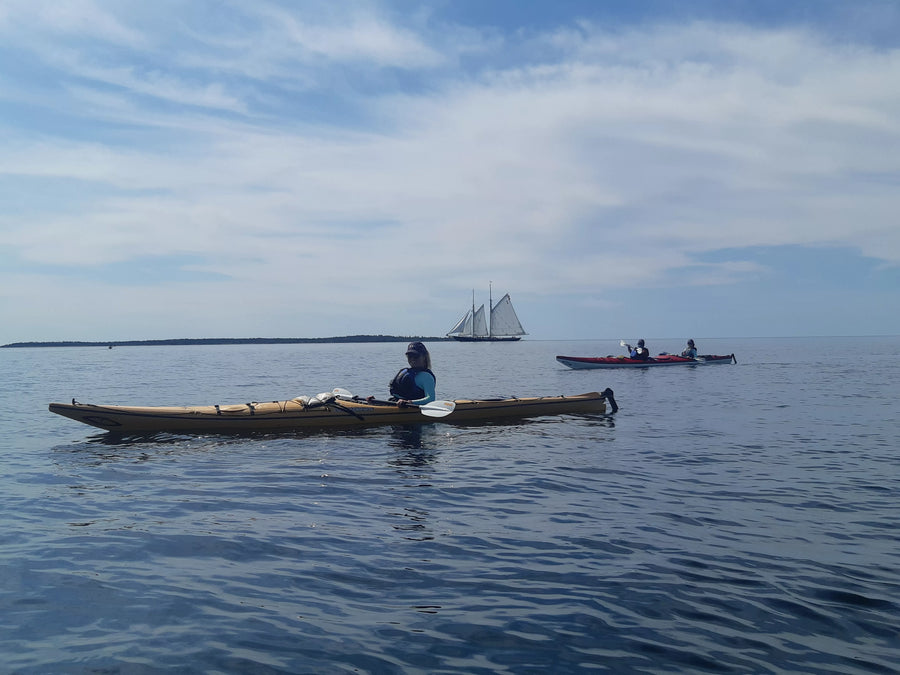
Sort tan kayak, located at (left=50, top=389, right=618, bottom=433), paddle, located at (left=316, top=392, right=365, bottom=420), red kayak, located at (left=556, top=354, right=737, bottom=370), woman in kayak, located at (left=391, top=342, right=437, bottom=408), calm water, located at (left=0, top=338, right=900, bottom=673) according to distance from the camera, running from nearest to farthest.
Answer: calm water, located at (left=0, top=338, right=900, bottom=673)
tan kayak, located at (left=50, top=389, right=618, bottom=433)
paddle, located at (left=316, top=392, right=365, bottom=420)
woman in kayak, located at (left=391, top=342, right=437, bottom=408)
red kayak, located at (left=556, top=354, right=737, bottom=370)

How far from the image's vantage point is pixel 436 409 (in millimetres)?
16391

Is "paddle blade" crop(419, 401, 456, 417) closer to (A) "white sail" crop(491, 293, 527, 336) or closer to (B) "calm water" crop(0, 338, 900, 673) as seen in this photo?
(B) "calm water" crop(0, 338, 900, 673)

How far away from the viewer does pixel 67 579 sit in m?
6.36

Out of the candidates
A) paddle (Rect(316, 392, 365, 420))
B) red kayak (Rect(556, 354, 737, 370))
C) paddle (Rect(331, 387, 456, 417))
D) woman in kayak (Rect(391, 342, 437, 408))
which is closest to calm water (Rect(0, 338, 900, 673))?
paddle (Rect(316, 392, 365, 420))

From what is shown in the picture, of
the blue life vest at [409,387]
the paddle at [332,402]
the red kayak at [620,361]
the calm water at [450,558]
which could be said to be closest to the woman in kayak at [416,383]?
the blue life vest at [409,387]

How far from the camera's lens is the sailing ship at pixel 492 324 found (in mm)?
144375

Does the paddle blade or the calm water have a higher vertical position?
the paddle blade

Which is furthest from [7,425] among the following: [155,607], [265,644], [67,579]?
[265,644]

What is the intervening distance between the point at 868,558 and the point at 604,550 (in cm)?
295

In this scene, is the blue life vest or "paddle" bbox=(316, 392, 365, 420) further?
the blue life vest

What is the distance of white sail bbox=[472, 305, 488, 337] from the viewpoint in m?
153

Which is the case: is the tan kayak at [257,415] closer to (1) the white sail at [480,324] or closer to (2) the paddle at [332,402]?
(2) the paddle at [332,402]

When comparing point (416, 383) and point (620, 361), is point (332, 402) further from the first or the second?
point (620, 361)

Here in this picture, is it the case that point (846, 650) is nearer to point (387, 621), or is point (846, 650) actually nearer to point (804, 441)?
point (387, 621)
